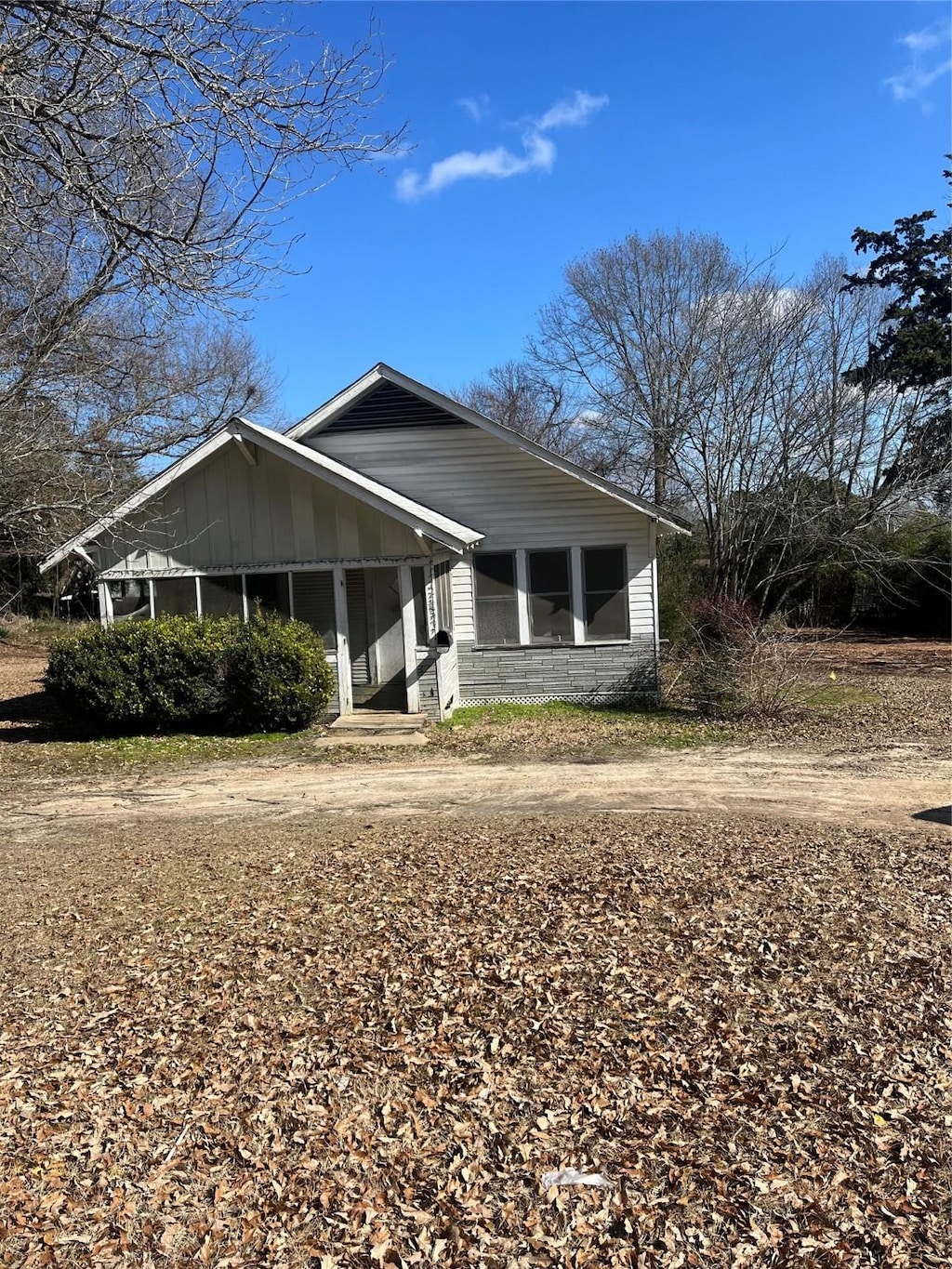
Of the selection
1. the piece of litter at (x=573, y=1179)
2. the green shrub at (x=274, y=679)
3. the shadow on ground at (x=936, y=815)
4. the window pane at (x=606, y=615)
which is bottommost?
the piece of litter at (x=573, y=1179)

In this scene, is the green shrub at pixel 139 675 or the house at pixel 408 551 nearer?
the green shrub at pixel 139 675

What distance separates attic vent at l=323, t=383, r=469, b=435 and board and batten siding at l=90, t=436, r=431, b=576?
2.66 m

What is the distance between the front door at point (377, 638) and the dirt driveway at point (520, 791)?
13.1 feet

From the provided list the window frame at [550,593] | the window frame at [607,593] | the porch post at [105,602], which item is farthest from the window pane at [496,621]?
the porch post at [105,602]

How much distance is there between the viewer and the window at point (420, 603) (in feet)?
45.1

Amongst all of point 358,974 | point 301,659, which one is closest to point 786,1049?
point 358,974

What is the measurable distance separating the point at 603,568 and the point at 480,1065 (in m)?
12.0

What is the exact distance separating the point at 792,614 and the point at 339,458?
17.2 m

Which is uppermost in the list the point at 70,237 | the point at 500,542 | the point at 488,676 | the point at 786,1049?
the point at 70,237

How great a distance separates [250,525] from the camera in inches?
540

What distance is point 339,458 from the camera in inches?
629

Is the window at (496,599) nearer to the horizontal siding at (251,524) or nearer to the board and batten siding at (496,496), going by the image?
the board and batten siding at (496,496)

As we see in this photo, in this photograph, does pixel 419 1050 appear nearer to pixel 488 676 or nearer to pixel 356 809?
pixel 356 809

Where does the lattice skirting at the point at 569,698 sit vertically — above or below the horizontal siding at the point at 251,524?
below
